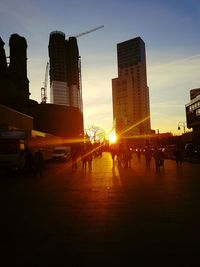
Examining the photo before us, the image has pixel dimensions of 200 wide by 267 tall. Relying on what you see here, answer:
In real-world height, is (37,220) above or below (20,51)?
below

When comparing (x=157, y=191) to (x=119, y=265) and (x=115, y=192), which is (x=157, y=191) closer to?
(x=115, y=192)

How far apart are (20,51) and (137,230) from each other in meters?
111

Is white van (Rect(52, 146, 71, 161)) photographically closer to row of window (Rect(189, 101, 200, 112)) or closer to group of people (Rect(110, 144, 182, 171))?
group of people (Rect(110, 144, 182, 171))

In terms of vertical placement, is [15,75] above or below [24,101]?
above

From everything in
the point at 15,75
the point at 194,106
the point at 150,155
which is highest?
the point at 15,75

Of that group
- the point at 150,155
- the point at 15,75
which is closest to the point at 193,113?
the point at 15,75

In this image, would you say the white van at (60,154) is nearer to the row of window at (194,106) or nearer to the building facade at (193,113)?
the building facade at (193,113)

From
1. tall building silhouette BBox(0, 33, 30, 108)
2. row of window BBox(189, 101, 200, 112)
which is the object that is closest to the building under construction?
tall building silhouette BBox(0, 33, 30, 108)

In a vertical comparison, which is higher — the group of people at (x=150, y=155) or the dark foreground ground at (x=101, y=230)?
the group of people at (x=150, y=155)

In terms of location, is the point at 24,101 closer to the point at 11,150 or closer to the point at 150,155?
the point at 150,155

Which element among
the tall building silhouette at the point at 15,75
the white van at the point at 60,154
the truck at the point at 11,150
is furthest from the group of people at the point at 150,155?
the tall building silhouette at the point at 15,75

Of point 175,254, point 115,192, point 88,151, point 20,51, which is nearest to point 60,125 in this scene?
point 20,51

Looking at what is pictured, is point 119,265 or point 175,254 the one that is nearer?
point 119,265

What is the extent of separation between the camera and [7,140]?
88.7 ft
